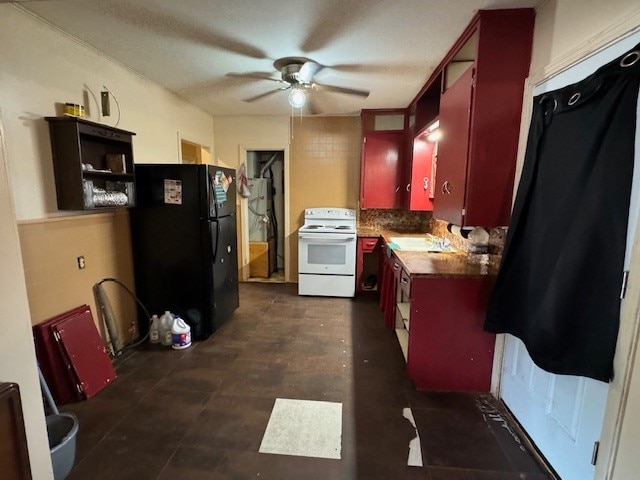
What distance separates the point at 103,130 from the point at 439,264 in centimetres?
259

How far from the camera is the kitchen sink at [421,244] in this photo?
294 centimetres

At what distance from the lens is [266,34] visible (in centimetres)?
210

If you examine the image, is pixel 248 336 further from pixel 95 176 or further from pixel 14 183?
pixel 14 183

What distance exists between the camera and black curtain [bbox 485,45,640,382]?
1187 millimetres

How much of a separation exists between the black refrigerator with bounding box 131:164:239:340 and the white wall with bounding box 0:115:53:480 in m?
1.65

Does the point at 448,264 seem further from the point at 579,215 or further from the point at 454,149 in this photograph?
the point at 579,215

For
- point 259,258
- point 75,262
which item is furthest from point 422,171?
point 75,262

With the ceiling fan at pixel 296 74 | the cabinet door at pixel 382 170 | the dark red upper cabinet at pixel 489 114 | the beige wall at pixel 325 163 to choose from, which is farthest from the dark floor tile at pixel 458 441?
the beige wall at pixel 325 163

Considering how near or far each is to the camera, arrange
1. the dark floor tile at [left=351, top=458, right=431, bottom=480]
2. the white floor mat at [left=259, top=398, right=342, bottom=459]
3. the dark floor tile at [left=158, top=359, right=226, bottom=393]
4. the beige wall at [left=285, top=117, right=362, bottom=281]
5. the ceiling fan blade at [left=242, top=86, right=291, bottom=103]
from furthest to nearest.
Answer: the beige wall at [left=285, top=117, right=362, bottom=281] → the ceiling fan blade at [left=242, top=86, right=291, bottom=103] → the dark floor tile at [left=158, top=359, right=226, bottom=393] → the white floor mat at [left=259, top=398, right=342, bottom=459] → the dark floor tile at [left=351, top=458, right=431, bottom=480]

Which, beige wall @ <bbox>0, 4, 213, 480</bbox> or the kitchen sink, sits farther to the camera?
the kitchen sink

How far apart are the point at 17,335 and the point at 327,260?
3.13 metres

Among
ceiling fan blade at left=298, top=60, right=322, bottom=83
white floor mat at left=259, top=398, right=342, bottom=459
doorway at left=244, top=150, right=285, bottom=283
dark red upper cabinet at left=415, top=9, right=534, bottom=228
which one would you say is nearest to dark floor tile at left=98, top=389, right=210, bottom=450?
white floor mat at left=259, top=398, right=342, bottom=459

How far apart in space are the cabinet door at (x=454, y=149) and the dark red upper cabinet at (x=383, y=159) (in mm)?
1630

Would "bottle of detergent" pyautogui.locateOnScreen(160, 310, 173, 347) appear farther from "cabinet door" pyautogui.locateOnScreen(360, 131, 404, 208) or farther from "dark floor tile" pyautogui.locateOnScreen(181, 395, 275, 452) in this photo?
"cabinet door" pyautogui.locateOnScreen(360, 131, 404, 208)
